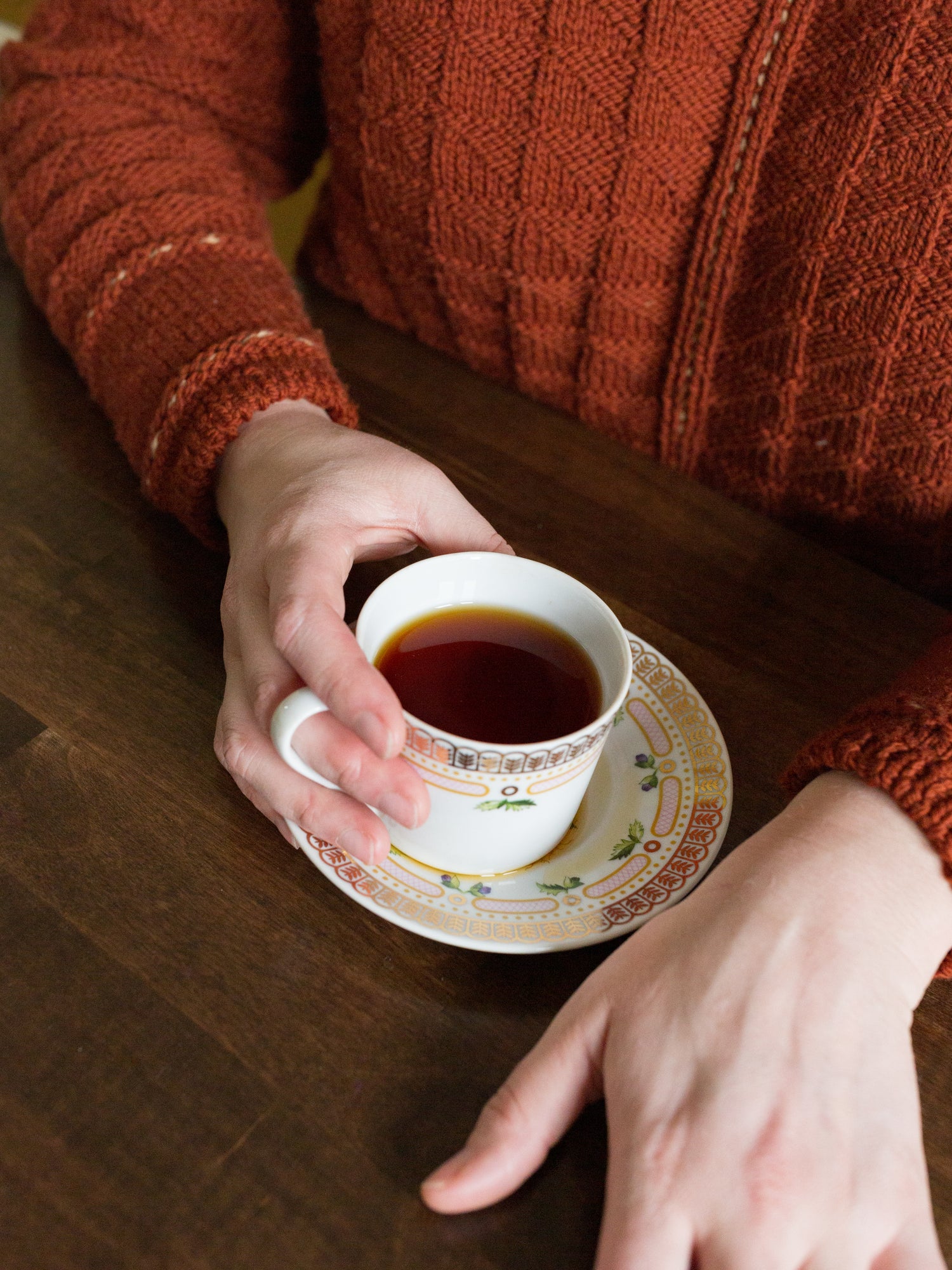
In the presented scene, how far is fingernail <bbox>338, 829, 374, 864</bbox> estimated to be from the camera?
553mm

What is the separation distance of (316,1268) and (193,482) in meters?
0.52

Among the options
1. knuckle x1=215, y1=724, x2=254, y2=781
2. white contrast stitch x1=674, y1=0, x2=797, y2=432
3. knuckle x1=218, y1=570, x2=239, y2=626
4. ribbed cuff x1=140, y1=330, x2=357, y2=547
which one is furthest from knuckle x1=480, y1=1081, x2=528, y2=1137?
white contrast stitch x1=674, y1=0, x2=797, y2=432

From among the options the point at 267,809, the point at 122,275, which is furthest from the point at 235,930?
the point at 122,275

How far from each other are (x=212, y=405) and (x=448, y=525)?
0.73ft

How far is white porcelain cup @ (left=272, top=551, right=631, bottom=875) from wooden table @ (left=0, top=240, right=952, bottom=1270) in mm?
63

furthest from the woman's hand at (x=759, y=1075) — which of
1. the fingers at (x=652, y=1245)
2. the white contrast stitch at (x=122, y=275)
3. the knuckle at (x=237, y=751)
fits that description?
the white contrast stitch at (x=122, y=275)

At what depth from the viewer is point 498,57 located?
804 mm

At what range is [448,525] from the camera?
68 cm

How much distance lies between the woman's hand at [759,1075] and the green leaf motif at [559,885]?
0.06 m

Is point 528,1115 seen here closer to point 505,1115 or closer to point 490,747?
point 505,1115

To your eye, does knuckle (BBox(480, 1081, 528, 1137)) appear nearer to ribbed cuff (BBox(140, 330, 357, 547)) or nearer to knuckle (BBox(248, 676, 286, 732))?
knuckle (BBox(248, 676, 286, 732))

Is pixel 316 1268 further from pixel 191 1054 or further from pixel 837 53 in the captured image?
pixel 837 53

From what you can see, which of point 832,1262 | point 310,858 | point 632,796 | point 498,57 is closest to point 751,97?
point 498,57

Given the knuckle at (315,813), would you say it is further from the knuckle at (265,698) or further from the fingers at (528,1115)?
the fingers at (528,1115)
